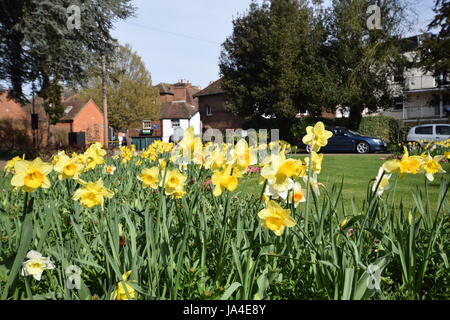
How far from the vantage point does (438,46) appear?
66.1ft

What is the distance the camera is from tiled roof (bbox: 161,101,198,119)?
4656 centimetres

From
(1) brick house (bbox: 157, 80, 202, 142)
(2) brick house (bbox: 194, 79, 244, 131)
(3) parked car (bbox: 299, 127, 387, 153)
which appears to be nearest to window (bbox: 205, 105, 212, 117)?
(2) brick house (bbox: 194, 79, 244, 131)

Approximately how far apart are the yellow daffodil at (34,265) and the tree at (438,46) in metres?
22.7

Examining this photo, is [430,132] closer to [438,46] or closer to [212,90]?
[438,46]

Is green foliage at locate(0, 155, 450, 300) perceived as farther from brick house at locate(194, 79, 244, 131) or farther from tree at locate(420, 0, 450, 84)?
brick house at locate(194, 79, 244, 131)

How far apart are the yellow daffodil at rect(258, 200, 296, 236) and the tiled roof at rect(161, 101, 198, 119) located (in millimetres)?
45062

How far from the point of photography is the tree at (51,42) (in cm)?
1337

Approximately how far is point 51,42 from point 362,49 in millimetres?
15848

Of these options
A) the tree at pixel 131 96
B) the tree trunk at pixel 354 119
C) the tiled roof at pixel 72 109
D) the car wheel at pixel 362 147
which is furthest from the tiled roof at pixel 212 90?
the car wheel at pixel 362 147

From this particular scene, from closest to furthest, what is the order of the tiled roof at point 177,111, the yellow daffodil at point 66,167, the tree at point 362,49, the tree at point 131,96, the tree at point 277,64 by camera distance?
the yellow daffodil at point 66,167, the tree at point 362,49, the tree at point 277,64, the tree at point 131,96, the tiled roof at point 177,111

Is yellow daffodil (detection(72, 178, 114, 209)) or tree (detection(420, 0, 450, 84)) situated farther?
tree (detection(420, 0, 450, 84))

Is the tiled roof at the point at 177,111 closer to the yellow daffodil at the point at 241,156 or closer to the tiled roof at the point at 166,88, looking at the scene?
the tiled roof at the point at 166,88

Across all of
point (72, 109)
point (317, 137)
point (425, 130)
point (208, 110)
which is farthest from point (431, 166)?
point (72, 109)
